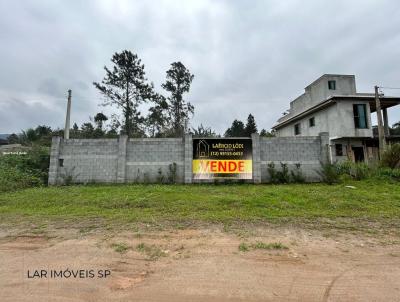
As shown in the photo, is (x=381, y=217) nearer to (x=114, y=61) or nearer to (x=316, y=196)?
(x=316, y=196)

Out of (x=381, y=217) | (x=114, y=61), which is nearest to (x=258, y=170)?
(x=381, y=217)

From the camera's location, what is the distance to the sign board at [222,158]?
41.7ft

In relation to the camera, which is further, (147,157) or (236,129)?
(236,129)

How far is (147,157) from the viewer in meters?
13.1

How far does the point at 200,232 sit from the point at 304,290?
8.28 feet

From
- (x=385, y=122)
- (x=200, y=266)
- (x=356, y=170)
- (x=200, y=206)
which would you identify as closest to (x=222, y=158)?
(x=200, y=206)

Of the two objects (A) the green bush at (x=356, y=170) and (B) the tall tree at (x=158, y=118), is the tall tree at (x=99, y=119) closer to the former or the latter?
(B) the tall tree at (x=158, y=118)

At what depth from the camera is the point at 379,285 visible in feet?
9.50

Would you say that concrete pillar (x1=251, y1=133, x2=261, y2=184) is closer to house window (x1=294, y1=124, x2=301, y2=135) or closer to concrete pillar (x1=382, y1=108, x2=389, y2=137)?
house window (x1=294, y1=124, x2=301, y2=135)

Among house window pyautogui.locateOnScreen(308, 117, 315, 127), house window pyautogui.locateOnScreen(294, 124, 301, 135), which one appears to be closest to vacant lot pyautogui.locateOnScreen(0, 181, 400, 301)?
house window pyautogui.locateOnScreen(308, 117, 315, 127)

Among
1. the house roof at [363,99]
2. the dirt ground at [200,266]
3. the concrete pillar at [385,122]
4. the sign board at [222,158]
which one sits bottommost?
the dirt ground at [200,266]

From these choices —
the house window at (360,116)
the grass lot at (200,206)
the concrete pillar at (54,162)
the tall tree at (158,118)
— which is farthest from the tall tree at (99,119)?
the house window at (360,116)

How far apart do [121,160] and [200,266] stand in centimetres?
1029

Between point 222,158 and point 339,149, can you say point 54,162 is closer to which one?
point 222,158
